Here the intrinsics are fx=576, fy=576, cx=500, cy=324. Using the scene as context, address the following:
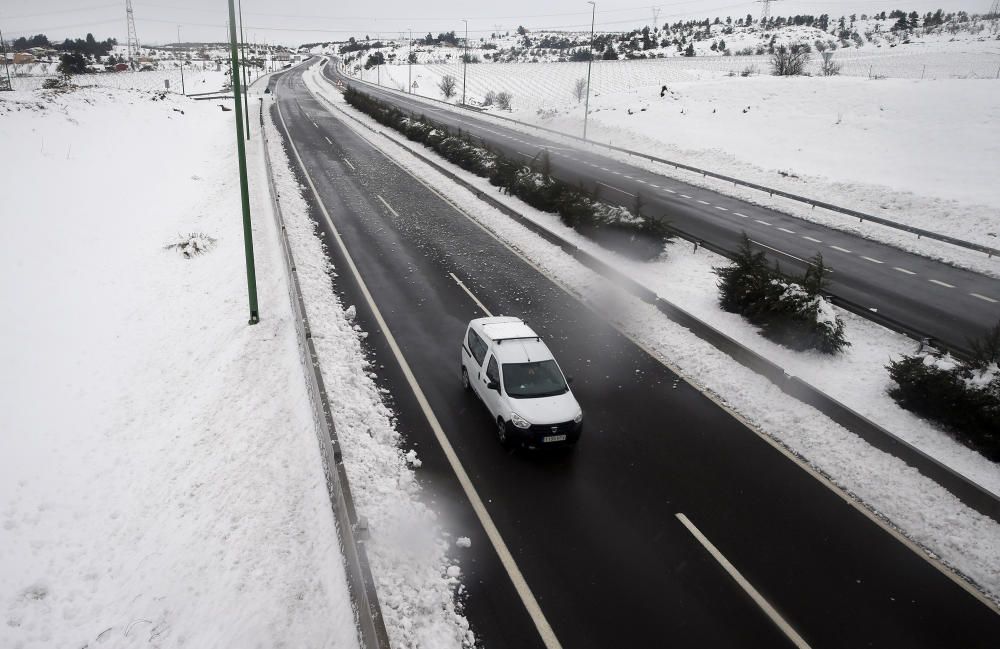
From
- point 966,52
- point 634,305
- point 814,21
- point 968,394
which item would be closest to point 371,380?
point 634,305

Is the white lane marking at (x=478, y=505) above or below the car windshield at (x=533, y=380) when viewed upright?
below

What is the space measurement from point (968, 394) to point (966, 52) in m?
69.3

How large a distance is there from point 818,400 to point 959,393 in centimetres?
242

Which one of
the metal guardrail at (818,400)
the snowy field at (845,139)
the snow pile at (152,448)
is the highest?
the snowy field at (845,139)

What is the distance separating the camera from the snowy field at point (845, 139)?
26.2 m

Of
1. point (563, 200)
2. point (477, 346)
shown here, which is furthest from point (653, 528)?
point (563, 200)

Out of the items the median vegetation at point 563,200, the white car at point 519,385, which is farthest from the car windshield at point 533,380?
the median vegetation at point 563,200

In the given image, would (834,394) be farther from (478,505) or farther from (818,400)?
(478,505)

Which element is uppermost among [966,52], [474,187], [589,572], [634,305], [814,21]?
[814,21]

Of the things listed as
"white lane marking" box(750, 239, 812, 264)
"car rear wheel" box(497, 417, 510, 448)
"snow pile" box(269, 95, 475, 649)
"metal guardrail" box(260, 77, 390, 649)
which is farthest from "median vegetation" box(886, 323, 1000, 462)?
"metal guardrail" box(260, 77, 390, 649)

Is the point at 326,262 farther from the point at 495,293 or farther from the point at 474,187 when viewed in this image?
the point at 474,187

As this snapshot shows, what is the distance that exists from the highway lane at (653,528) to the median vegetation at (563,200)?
703 cm

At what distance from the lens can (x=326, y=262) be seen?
20391mm

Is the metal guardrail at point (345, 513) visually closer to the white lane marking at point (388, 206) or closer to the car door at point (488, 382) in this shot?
the car door at point (488, 382)
